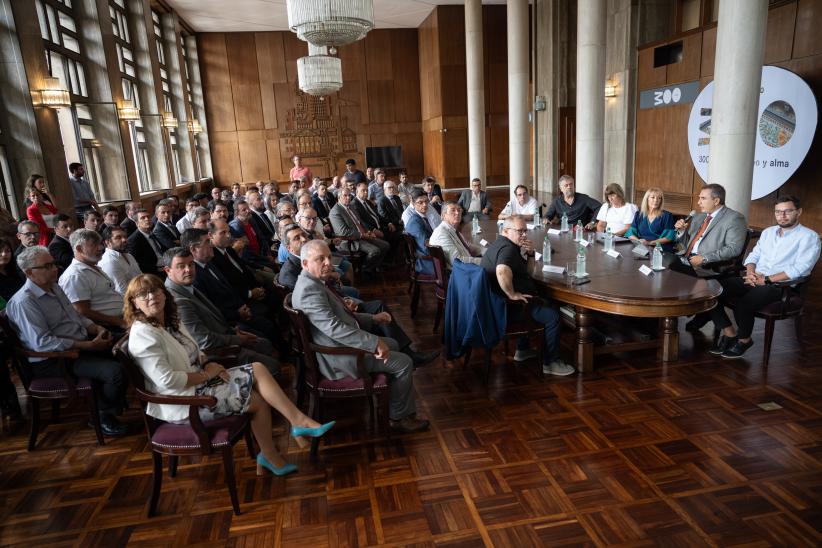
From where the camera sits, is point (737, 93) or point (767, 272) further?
point (737, 93)

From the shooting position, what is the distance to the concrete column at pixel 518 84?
36.5ft

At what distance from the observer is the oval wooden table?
345 cm

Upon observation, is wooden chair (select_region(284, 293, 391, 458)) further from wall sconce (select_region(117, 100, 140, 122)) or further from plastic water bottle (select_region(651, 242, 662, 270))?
wall sconce (select_region(117, 100, 140, 122))

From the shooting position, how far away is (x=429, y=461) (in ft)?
9.98

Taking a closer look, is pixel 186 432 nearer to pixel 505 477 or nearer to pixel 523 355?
pixel 505 477

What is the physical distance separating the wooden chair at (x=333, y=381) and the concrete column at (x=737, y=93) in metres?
4.79

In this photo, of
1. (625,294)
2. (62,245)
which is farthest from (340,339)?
(62,245)

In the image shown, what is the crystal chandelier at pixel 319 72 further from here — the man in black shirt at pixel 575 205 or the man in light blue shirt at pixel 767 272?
the man in light blue shirt at pixel 767 272

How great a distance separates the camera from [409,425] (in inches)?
132

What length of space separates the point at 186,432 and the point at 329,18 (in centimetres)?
357

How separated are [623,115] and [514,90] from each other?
2.29 meters

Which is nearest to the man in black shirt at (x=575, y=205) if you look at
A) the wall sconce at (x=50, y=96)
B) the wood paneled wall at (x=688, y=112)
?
the wood paneled wall at (x=688, y=112)

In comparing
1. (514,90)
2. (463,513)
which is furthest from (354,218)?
(514,90)

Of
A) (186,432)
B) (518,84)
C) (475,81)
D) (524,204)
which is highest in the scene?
(475,81)
